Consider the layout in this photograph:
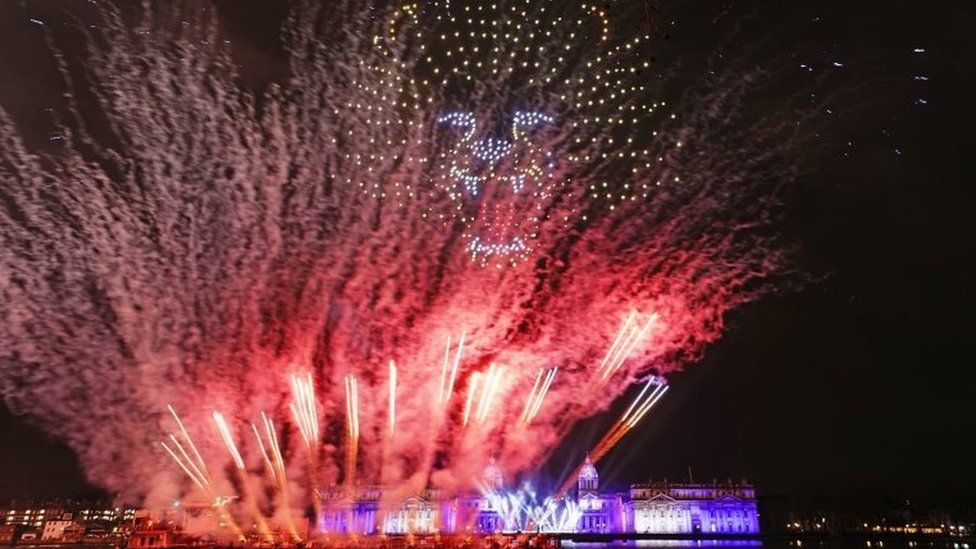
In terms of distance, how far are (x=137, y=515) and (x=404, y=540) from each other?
1689cm

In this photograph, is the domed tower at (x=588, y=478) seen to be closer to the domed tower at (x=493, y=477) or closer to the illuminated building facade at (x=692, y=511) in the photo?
the illuminated building facade at (x=692, y=511)

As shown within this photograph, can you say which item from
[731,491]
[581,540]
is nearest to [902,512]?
[731,491]

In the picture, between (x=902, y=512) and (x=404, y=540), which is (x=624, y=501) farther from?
(x=404, y=540)

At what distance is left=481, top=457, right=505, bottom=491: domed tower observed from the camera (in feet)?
255

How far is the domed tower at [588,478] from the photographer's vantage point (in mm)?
96500

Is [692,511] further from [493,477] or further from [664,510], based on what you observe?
[493,477]

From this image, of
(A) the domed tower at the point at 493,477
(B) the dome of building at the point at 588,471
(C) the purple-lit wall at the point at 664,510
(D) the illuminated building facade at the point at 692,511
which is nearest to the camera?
(A) the domed tower at the point at 493,477

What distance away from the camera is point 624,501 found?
94.9 m

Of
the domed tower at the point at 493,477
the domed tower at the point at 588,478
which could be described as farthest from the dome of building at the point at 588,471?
the domed tower at the point at 493,477

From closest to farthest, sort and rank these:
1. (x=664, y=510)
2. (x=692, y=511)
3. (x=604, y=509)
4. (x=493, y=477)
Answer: (x=493, y=477) → (x=664, y=510) → (x=692, y=511) → (x=604, y=509)

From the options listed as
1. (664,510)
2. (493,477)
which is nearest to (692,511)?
(664,510)

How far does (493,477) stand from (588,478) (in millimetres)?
23491

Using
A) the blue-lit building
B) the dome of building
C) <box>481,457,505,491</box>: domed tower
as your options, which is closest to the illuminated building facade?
the blue-lit building

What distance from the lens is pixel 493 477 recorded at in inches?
3125
